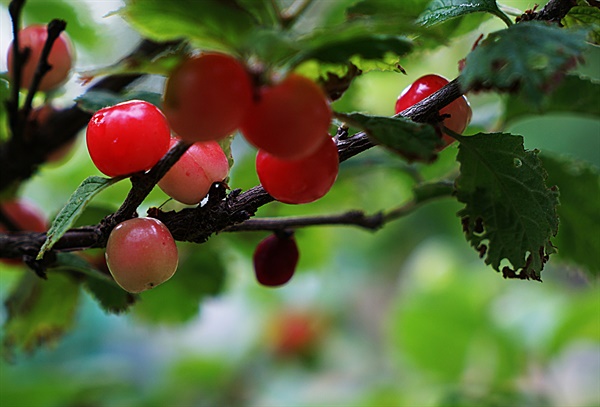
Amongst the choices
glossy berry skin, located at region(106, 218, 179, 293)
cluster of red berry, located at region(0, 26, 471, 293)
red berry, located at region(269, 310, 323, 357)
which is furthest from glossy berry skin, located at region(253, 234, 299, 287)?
red berry, located at region(269, 310, 323, 357)

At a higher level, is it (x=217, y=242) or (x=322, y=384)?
(x=217, y=242)

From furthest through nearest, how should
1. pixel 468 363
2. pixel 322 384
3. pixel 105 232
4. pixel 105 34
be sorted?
pixel 322 384
pixel 468 363
pixel 105 34
pixel 105 232

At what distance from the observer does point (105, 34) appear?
84 centimetres

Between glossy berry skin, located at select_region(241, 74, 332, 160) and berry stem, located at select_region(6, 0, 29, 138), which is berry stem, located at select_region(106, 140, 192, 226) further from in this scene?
berry stem, located at select_region(6, 0, 29, 138)

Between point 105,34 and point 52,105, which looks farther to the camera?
point 105,34

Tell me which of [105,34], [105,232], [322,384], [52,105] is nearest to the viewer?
[105,232]

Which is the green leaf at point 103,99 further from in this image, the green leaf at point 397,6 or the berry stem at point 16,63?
the green leaf at point 397,6

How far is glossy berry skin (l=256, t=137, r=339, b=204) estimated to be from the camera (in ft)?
0.97

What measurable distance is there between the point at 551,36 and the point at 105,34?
2.18 feet

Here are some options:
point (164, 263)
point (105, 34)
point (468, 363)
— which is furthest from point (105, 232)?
point (468, 363)

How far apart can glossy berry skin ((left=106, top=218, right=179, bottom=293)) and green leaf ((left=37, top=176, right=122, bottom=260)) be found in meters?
0.03

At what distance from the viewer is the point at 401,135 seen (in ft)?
0.95

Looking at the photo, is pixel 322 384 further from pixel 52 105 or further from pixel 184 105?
pixel 184 105

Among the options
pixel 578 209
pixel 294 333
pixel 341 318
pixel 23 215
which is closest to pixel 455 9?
pixel 578 209
